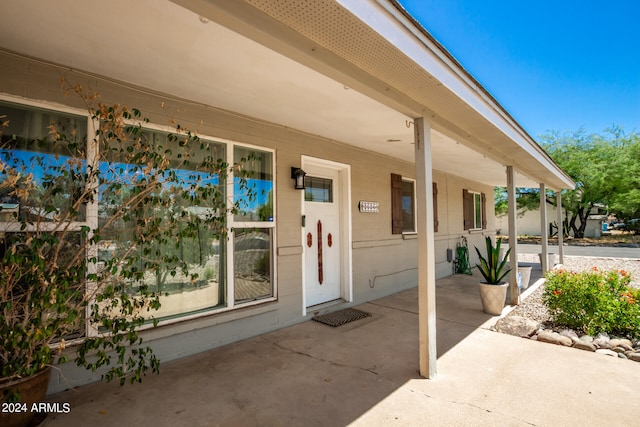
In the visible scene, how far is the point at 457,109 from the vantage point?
291 cm

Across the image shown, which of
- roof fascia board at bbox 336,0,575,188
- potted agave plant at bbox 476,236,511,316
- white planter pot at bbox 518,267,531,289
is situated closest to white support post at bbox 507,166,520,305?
potted agave plant at bbox 476,236,511,316

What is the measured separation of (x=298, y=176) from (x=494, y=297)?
3208 mm

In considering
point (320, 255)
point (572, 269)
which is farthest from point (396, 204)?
point (572, 269)

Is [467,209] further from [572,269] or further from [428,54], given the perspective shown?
[428,54]

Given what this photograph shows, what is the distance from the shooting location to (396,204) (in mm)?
6203

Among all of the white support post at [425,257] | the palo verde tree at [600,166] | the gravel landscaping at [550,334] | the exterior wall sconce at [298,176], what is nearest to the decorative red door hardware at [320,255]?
the exterior wall sconce at [298,176]

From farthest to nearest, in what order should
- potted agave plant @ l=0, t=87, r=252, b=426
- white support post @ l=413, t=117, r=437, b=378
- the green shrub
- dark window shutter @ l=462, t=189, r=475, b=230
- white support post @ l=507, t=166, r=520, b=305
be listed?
dark window shutter @ l=462, t=189, r=475, b=230
white support post @ l=507, t=166, r=520, b=305
the green shrub
white support post @ l=413, t=117, r=437, b=378
potted agave plant @ l=0, t=87, r=252, b=426

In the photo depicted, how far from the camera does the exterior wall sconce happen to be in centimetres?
420

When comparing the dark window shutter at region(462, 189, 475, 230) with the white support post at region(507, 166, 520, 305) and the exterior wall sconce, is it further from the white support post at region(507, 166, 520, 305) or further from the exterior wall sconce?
the exterior wall sconce

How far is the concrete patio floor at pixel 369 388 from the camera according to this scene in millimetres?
2230

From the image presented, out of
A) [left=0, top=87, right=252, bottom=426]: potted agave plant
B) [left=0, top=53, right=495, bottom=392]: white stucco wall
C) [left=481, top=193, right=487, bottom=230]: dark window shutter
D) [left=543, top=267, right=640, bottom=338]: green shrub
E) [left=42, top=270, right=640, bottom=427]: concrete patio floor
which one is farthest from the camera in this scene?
[left=481, top=193, right=487, bottom=230]: dark window shutter

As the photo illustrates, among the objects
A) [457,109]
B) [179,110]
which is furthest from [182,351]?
A: [457,109]

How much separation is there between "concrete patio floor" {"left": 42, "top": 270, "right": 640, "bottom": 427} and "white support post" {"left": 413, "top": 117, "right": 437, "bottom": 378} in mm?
209

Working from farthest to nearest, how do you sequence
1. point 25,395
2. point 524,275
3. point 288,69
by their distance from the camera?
point 524,275, point 288,69, point 25,395
